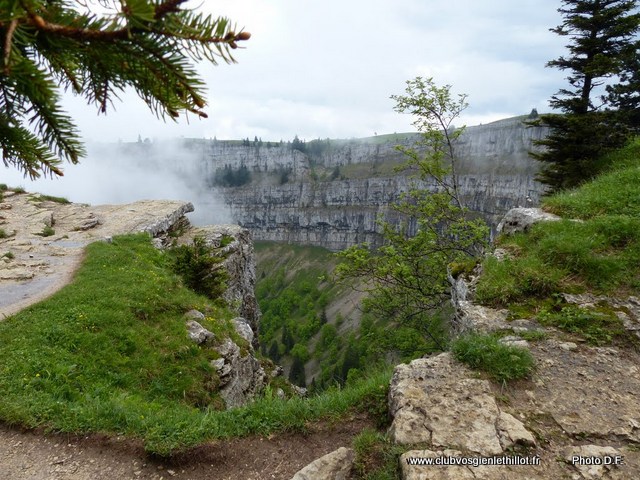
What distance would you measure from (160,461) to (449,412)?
461cm

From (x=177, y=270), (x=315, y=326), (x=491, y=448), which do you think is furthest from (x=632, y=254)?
(x=315, y=326)

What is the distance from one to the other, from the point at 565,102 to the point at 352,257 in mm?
14687

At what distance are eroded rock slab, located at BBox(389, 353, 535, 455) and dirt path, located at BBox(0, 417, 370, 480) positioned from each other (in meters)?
0.96

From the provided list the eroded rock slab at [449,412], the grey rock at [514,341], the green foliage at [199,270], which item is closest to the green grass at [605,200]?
the grey rock at [514,341]

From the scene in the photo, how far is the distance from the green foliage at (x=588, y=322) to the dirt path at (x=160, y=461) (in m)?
4.45

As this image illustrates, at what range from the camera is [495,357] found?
6.35 metres

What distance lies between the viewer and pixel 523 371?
6105mm

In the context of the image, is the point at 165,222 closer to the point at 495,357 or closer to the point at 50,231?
the point at 50,231

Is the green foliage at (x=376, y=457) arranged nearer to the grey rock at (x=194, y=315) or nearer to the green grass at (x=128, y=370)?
the green grass at (x=128, y=370)

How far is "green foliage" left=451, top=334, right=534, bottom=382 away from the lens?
6.10m

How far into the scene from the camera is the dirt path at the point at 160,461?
5.56 metres

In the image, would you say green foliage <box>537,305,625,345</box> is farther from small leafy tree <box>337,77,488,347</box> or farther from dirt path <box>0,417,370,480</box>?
small leafy tree <box>337,77,488,347</box>

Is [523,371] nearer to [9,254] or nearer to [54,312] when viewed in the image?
[54,312]

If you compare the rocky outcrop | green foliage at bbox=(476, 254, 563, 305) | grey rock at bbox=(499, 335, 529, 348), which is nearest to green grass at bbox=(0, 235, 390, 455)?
grey rock at bbox=(499, 335, 529, 348)
